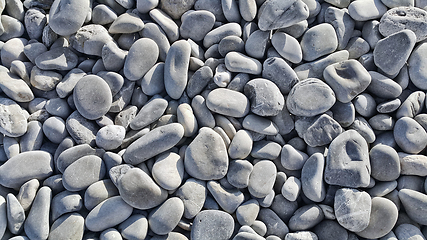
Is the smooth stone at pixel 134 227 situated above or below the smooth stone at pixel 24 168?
below

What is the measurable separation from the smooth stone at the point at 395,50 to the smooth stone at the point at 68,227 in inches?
Result: 56.1

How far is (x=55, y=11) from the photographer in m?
1.39

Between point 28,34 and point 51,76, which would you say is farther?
point 28,34

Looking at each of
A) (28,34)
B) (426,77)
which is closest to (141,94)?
(28,34)

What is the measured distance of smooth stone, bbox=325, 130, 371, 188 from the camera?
4.09 ft

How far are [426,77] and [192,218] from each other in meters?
1.18

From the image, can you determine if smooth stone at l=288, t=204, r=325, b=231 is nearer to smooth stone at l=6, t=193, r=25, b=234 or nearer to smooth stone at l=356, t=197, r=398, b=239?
smooth stone at l=356, t=197, r=398, b=239

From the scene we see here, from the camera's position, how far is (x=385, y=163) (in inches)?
50.1

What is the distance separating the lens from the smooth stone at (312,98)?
1.31 m

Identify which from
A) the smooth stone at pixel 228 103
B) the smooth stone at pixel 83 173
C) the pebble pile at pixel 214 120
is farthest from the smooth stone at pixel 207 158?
the smooth stone at pixel 83 173

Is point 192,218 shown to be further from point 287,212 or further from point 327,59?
point 327,59

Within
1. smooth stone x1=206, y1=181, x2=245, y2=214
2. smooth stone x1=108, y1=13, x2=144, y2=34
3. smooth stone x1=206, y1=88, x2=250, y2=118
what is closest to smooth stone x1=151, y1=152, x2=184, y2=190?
smooth stone x1=206, y1=181, x2=245, y2=214

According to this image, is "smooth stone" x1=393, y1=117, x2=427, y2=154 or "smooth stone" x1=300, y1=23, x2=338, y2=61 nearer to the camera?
"smooth stone" x1=393, y1=117, x2=427, y2=154

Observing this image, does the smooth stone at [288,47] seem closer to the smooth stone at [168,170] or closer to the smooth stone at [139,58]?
the smooth stone at [139,58]
